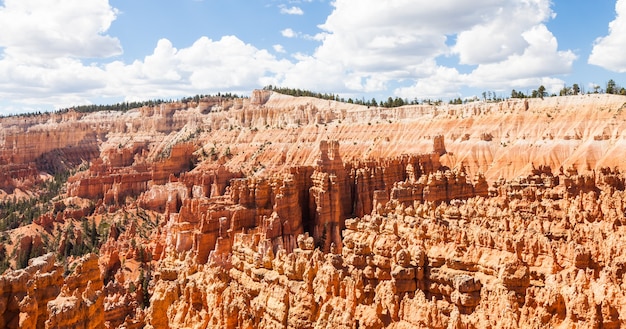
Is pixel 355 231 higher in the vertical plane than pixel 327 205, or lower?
higher

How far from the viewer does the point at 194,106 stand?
15625 cm

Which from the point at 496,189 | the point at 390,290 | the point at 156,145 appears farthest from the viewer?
the point at 156,145

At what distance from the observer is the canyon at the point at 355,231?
45.7 feet

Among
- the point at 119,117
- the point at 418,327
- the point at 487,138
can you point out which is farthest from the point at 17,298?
the point at 119,117

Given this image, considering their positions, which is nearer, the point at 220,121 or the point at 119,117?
the point at 220,121

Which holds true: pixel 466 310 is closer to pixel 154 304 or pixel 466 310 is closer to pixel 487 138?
pixel 154 304

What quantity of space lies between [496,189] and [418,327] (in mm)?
30002

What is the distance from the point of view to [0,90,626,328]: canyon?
13938 millimetres

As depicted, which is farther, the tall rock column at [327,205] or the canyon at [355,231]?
the tall rock column at [327,205]

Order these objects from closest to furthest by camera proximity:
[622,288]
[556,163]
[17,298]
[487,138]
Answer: [17,298] → [622,288] → [556,163] → [487,138]

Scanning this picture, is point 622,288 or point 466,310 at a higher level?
point 622,288

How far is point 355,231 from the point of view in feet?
81.3

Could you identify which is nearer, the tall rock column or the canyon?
the canyon

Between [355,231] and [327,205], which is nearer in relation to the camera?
[355,231]
